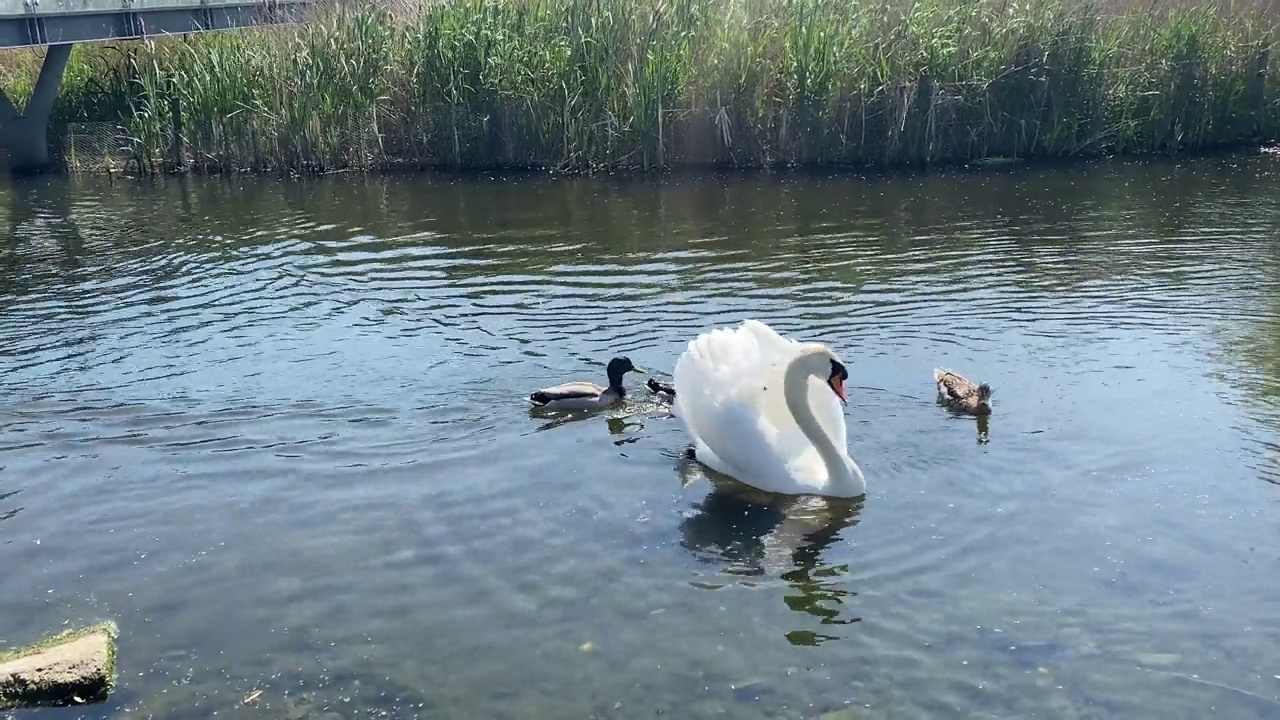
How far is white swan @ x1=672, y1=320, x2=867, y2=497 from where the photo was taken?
25.8ft

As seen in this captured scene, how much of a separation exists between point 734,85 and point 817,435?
1309 centimetres

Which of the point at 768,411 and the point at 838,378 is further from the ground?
the point at 838,378

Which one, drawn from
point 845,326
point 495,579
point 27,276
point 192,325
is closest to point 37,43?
point 27,276

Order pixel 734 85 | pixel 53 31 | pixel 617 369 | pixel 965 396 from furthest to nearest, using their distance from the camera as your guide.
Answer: pixel 53 31 < pixel 734 85 < pixel 617 369 < pixel 965 396

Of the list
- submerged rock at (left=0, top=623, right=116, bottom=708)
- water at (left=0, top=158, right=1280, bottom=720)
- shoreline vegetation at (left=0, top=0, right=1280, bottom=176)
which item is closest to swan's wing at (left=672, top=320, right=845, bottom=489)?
water at (left=0, top=158, right=1280, bottom=720)

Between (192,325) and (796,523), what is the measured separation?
7.00 metres

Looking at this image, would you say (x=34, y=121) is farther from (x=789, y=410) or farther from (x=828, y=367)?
(x=828, y=367)

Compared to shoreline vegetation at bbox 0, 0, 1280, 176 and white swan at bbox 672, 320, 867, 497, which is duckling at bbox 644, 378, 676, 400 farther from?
shoreline vegetation at bbox 0, 0, 1280, 176

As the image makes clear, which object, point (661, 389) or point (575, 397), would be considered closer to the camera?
A: point (575, 397)

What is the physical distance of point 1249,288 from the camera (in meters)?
12.2

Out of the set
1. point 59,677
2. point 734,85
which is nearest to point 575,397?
point 59,677

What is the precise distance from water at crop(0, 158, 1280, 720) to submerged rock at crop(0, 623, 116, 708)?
11 cm

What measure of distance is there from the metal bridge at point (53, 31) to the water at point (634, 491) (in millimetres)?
10665

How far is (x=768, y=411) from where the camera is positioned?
8617 millimetres
